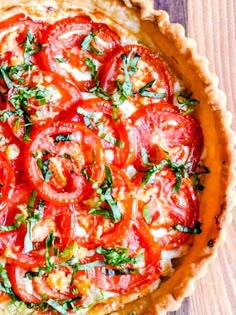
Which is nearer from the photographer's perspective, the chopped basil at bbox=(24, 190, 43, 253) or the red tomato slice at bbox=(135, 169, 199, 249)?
the chopped basil at bbox=(24, 190, 43, 253)

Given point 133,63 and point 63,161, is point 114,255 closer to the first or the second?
point 63,161

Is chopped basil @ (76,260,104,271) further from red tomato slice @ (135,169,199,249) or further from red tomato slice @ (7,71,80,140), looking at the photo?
red tomato slice @ (7,71,80,140)

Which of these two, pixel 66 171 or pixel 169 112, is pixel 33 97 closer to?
pixel 66 171

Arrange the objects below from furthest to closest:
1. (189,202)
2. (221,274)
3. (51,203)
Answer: (221,274)
(189,202)
(51,203)

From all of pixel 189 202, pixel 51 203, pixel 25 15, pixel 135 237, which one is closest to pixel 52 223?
pixel 51 203

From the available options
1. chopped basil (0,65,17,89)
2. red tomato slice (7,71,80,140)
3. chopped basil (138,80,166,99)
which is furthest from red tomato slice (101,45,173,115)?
chopped basil (0,65,17,89)

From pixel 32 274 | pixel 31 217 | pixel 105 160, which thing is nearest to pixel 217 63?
pixel 105 160
